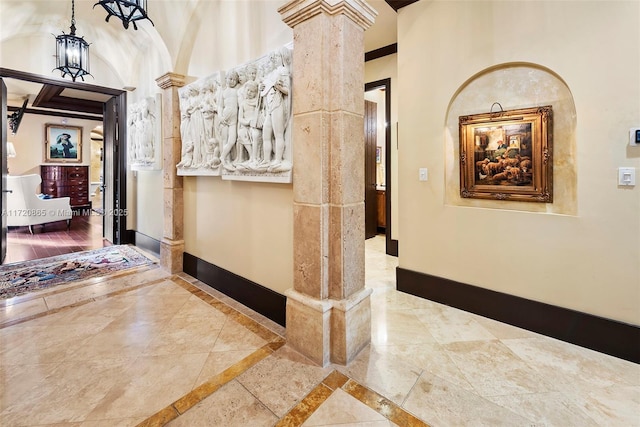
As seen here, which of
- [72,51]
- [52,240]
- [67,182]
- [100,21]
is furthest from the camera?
[67,182]

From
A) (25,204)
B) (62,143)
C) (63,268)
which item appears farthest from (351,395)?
(62,143)

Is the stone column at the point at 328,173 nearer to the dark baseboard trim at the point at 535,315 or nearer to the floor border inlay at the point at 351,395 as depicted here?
the floor border inlay at the point at 351,395

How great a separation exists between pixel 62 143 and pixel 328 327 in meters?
10.3

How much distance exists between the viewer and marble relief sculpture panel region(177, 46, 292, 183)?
2.20 meters

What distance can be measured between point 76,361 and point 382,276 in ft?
9.40

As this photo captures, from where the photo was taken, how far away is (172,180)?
350 cm

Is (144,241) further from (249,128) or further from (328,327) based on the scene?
(328,327)

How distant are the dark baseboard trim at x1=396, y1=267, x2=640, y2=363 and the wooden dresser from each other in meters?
9.95

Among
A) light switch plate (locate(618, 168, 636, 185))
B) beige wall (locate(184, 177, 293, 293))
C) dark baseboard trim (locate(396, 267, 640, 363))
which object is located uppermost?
light switch plate (locate(618, 168, 636, 185))

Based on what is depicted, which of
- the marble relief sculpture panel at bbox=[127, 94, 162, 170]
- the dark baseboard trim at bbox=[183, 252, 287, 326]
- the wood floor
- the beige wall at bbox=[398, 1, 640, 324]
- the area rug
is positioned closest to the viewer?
the beige wall at bbox=[398, 1, 640, 324]

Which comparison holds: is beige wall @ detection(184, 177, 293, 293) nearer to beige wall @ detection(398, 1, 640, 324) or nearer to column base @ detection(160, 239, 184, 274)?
column base @ detection(160, 239, 184, 274)

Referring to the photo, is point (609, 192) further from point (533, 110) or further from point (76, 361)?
point (76, 361)

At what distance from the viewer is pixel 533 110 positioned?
2295 mm

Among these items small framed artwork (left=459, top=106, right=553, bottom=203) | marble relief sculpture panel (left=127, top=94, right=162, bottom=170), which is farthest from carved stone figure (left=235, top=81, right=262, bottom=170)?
marble relief sculpture panel (left=127, top=94, right=162, bottom=170)
